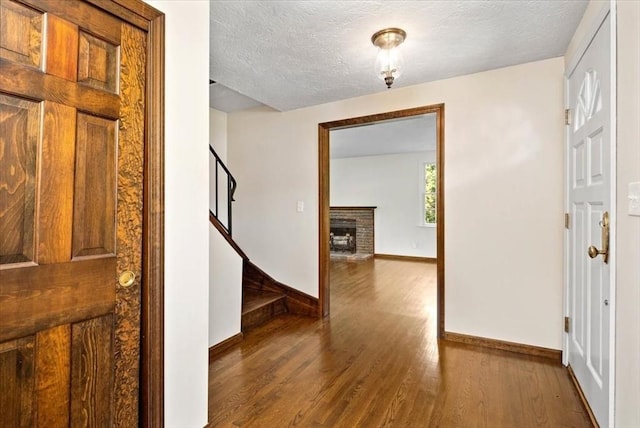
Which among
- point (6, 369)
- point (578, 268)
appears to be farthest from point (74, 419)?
point (578, 268)

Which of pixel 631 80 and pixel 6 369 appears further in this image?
pixel 631 80

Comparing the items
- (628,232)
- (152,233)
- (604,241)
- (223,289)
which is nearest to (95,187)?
(152,233)

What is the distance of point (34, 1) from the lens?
1.04m

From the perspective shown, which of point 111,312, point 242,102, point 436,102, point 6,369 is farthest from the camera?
point 242,102

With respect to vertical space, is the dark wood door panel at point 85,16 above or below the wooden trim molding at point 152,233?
above

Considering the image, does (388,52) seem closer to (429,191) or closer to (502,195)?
(502,195)

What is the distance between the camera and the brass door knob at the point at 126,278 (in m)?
1.27

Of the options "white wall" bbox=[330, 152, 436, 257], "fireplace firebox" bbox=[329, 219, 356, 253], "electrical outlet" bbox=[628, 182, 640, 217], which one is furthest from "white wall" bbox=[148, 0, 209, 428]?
"fireplace firebox" bbox=[329, 219, 356, 253]

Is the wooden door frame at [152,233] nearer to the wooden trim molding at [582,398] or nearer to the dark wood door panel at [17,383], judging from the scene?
the dark wood door panel at [17,383]

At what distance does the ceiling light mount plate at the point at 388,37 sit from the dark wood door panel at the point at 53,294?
6.37 feet

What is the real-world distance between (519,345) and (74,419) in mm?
2826

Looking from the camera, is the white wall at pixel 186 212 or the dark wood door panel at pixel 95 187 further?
the white wall at pixel 186 212

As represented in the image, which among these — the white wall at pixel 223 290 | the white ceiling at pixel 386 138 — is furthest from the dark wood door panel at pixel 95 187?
the white ceiling at pixel 386 138

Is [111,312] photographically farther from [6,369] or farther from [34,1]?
[34,1]
